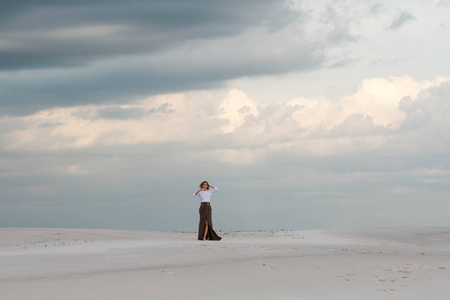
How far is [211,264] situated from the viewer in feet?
51.9

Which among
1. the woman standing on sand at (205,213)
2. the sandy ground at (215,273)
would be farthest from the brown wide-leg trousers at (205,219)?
the sandy ground at (215,273)

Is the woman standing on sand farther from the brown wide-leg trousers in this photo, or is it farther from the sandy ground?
the sandy ground

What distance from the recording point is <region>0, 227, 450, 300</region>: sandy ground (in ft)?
41.6

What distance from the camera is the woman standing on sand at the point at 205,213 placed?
80.9 ft

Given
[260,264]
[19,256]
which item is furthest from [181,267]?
[19,256]

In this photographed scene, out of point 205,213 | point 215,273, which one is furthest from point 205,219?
point 215,273

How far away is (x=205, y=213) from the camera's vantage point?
81.8 feet

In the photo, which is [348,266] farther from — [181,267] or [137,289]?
[137,289]

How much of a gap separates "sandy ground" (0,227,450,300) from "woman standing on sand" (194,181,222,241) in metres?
3.80

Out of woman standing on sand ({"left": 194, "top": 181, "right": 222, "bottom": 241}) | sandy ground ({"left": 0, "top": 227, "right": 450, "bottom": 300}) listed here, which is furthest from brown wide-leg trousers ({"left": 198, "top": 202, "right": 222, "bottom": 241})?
sandy ground ({"left": 0, "top": 227, "right": 450, "bottom": 300})

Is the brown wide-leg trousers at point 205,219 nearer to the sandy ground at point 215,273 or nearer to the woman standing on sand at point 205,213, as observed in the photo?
the woman standing on sand at point 205,213

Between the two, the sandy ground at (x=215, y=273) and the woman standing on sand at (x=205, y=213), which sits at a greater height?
the woman standing on sand at (x=205, y=213)

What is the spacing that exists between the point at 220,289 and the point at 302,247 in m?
Answer: 8.82

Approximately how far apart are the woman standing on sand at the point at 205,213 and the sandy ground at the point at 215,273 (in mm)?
3801
